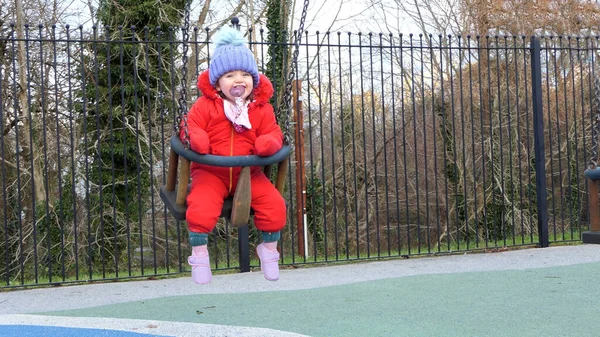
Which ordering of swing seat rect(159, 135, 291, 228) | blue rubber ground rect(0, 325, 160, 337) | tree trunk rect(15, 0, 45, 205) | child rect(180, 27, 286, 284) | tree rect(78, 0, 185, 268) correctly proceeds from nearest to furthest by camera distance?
swing seat rect(159, 135, 291, 228)
child rect(180, 27, 286, 284)
blue rubber ground rect(0, 325, 160, 337)
tree trunk rect(15, 0, 45, 205)
tree rect(78, 0, 185, 268)

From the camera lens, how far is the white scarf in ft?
10.3

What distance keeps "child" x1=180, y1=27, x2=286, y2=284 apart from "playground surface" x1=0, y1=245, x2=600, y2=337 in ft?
3.73

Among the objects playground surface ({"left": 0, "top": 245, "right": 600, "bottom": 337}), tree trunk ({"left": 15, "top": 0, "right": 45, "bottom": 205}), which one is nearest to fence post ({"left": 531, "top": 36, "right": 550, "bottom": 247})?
playground surface ({"left": 0, "top": 245, "right": 600, "bottom": 337})

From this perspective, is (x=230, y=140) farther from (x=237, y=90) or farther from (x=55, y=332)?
(x=55, y=332)

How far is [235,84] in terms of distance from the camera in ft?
10.4

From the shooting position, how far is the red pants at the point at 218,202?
2961 millimetres

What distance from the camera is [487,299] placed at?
5082mm

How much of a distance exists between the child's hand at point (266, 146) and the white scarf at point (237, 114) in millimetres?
201

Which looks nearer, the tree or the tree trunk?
the tree trunk

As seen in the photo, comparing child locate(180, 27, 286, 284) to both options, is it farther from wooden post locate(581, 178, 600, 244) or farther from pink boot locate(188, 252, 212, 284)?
wooden post locate(581, 178, 600, 244)

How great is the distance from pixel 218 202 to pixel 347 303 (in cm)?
240

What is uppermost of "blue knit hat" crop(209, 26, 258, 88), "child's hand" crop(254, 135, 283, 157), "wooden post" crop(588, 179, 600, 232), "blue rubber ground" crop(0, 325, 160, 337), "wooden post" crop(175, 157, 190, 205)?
"blue knit hat" crop(209, 26, 258, 88)

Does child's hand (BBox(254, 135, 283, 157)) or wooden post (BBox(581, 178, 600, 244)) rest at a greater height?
child's hand (BBox(254, 135, 283, 157))

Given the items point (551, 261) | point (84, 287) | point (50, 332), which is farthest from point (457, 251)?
point (50, 332)
